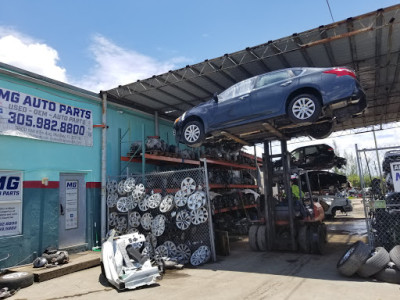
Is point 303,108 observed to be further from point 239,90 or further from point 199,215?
point 199,215

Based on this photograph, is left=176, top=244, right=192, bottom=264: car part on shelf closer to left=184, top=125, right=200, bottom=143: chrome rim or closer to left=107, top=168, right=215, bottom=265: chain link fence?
left=107, top=168, right=215, bottom=265: chain link fence

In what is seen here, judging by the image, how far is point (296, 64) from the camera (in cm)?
955

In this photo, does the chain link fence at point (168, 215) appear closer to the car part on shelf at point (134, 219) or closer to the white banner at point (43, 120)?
the car part on shelf at point (134, 219)

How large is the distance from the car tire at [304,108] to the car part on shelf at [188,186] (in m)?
3.29

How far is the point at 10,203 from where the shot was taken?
7.84 meters

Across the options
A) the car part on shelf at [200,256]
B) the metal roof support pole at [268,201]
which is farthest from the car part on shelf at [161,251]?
the metal roof support pole at [268,201]

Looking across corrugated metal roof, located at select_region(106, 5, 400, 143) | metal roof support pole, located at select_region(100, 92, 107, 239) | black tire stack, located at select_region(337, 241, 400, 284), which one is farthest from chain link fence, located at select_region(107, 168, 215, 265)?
black tire stack, located at select_region(337, 241, 400, 284)

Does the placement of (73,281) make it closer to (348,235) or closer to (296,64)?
(296,64)

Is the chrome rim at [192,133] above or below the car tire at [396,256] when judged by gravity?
above

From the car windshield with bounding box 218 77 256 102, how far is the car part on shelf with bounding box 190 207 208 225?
3138 millimetres

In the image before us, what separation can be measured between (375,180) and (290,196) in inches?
86.6

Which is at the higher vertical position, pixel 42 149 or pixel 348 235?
pixel 42 149

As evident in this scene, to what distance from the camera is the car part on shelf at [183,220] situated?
8.38 metres

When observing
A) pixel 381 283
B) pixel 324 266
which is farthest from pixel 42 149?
pixel 381 283
